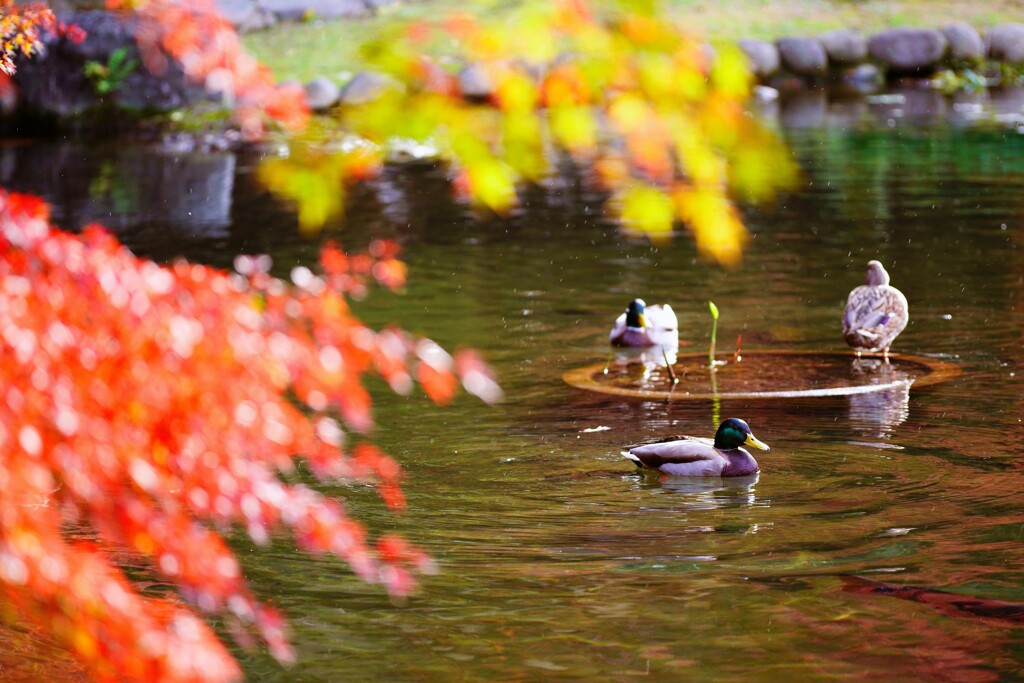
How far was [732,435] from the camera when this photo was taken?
33.4 feet

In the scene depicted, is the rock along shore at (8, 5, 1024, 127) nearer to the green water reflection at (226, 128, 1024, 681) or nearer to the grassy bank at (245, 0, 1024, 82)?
the grassy bank at (245, 0, 1024, 82)

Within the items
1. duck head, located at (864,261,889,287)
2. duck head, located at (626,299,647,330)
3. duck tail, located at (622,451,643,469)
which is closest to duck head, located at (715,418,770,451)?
duck tail, located at (622,451,643,469)

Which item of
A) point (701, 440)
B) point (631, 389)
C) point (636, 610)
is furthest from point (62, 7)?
point (636, 610)

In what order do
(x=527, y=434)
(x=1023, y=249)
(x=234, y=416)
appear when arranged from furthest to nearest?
(x=1023, y=249) < (x=527, y=434) < (x=234, y=416)

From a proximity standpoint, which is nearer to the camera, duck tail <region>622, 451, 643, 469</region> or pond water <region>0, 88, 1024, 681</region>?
pond water <region>0, 88, 1024, 681</region>

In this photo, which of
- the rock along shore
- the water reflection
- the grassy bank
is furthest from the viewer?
the rock along shore

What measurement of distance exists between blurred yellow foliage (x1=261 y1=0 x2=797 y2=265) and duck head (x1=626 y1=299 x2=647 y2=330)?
980cm

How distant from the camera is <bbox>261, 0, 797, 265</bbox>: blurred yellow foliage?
398cm

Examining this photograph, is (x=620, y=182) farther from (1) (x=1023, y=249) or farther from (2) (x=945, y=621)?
(1) (x=1023, y=249)

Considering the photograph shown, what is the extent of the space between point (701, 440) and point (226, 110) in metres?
28.1

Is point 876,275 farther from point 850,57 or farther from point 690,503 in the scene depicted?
point 850,57

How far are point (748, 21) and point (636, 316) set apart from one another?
3255 cm

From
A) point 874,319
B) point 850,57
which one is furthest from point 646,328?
point 850,57

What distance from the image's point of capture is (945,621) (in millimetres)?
Result: 7676
